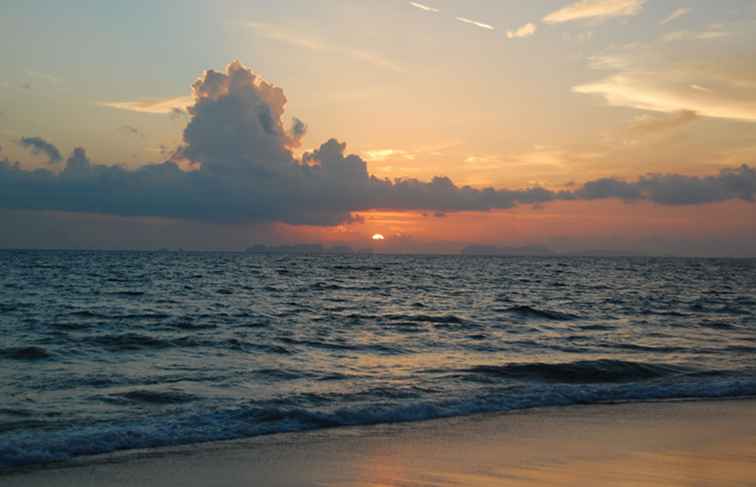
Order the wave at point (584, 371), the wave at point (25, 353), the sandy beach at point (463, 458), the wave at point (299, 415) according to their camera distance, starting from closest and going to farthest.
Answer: the sandy beach at point (463, 458), the wave at point (299, 415), the wave at point (584, 371), the wave at point (25, 353)

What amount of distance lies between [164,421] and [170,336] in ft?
39.9

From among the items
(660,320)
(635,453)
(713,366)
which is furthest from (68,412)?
(660,320)

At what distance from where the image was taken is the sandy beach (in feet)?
26.9

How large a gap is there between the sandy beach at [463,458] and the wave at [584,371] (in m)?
5.07

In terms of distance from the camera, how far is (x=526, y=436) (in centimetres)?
1075

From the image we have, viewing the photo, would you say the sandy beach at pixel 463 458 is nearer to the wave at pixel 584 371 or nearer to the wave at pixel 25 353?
the wave at pixel 584 371

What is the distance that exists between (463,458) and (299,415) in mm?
3826

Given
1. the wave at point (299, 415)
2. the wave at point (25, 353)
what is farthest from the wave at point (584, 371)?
the wave at point (25, 353)

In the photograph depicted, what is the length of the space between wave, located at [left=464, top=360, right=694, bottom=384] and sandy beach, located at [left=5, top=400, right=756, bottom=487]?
5074 millimetres

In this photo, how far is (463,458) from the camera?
365 inches

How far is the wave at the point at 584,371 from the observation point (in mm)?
17359

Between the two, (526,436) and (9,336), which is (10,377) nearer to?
(9,336)

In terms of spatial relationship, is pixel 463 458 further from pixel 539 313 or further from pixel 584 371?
pixel 539 313

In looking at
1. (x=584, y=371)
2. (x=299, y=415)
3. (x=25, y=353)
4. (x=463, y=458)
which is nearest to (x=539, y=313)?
(x=584, y=371)
